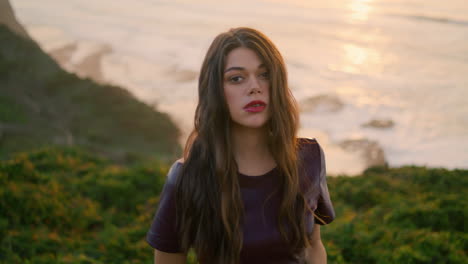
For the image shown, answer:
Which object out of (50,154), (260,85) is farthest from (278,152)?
(50,154)

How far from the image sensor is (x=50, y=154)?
19.5 ft

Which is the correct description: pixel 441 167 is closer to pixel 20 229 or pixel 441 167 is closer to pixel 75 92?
pixel 20 229

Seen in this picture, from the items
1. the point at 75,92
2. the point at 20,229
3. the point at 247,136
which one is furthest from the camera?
the point at 75,92

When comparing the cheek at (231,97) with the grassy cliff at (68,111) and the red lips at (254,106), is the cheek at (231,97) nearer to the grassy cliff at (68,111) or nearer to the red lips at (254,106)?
the red lips at (254,106)

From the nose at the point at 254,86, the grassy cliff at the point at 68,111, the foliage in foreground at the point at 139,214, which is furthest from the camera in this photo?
the grassy cliff at the point at 68,111

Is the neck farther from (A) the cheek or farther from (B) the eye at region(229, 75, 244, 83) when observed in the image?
(B) the eye at region(229, 75, 244, 83)

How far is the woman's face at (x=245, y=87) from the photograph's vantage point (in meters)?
1.99

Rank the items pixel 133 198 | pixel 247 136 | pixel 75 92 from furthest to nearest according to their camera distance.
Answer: pixel 75 92
pixel 133 198
pixel 247 136

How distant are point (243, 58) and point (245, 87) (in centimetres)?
15

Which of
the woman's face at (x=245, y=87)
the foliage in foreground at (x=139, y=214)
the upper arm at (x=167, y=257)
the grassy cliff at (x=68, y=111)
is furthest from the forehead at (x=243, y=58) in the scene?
the grassy cliff at (x=68, y=111)

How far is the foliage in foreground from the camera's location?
3557mm

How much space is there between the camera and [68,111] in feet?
38.8

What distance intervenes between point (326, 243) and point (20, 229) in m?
3.07

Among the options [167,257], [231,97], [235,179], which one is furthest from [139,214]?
[231,97]
